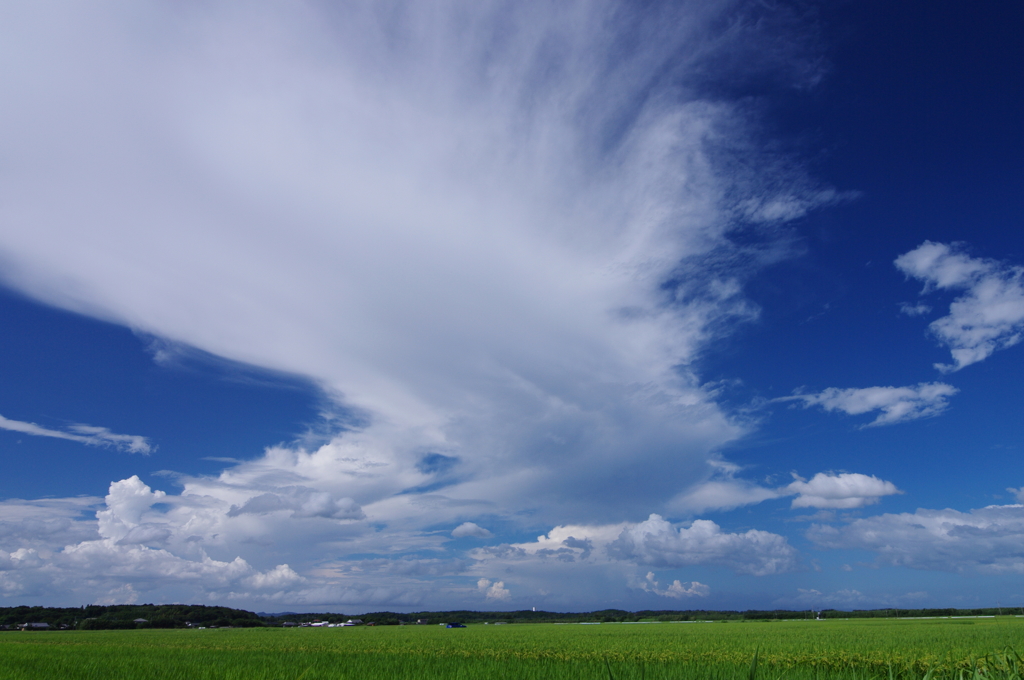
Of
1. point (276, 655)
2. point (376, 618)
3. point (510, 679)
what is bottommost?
point (376, 618)

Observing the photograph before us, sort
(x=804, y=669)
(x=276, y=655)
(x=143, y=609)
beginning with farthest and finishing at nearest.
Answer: (x=143, y=609), (x=276, y=655), (x=804, y=669)

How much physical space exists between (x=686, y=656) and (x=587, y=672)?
11060 millimetres

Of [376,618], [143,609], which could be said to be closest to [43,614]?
[143,609]

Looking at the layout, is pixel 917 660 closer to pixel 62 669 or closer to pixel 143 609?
pixel 62 669

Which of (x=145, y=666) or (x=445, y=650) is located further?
(x=445, y=650)

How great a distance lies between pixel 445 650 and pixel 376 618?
142 m

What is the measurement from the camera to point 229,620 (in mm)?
125375

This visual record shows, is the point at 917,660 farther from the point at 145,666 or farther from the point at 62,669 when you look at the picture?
the point at 62,669

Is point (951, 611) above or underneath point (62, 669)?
underneath

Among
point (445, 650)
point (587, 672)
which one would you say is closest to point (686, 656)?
point (587, 672)

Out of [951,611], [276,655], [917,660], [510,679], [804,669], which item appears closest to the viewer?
[510,679]

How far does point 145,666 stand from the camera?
25141mm

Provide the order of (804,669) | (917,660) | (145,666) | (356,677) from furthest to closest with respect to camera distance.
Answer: (145,666) < (917,660) < (804,669) < (356,677)

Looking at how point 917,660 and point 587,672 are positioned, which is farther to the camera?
point 917,660
